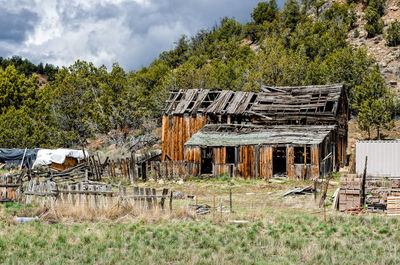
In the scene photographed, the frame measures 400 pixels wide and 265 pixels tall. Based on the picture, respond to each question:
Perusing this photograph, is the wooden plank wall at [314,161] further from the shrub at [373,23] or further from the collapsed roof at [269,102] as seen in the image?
the shrub at [373,23]

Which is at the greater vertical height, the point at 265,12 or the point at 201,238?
the point at 265,12

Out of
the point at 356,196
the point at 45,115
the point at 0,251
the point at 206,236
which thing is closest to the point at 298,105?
the point at 356,196

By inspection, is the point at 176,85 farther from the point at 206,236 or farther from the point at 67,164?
the point at 206,236

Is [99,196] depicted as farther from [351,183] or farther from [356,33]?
[356,33]

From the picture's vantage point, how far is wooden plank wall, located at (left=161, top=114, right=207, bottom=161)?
110ft

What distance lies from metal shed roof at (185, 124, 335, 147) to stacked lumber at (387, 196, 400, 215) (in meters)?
11.5

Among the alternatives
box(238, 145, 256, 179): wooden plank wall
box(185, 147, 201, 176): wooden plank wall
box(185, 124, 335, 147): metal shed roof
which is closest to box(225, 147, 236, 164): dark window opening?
box(185, 124, 335, 147): metal shed roof

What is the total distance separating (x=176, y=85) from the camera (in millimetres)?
54562

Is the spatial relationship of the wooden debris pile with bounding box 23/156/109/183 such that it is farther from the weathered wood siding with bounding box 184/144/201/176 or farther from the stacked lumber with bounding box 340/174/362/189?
the stacked lumber with bounding box 340/174/362/189

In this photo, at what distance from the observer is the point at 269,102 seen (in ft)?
110

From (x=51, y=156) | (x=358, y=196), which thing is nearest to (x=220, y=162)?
(x=358, y=196)

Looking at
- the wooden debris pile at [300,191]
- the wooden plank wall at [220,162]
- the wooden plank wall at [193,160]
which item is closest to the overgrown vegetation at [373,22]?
the wooden plank wall at [220,162]

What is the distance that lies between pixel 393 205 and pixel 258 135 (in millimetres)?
14868

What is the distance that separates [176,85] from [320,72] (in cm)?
1811
